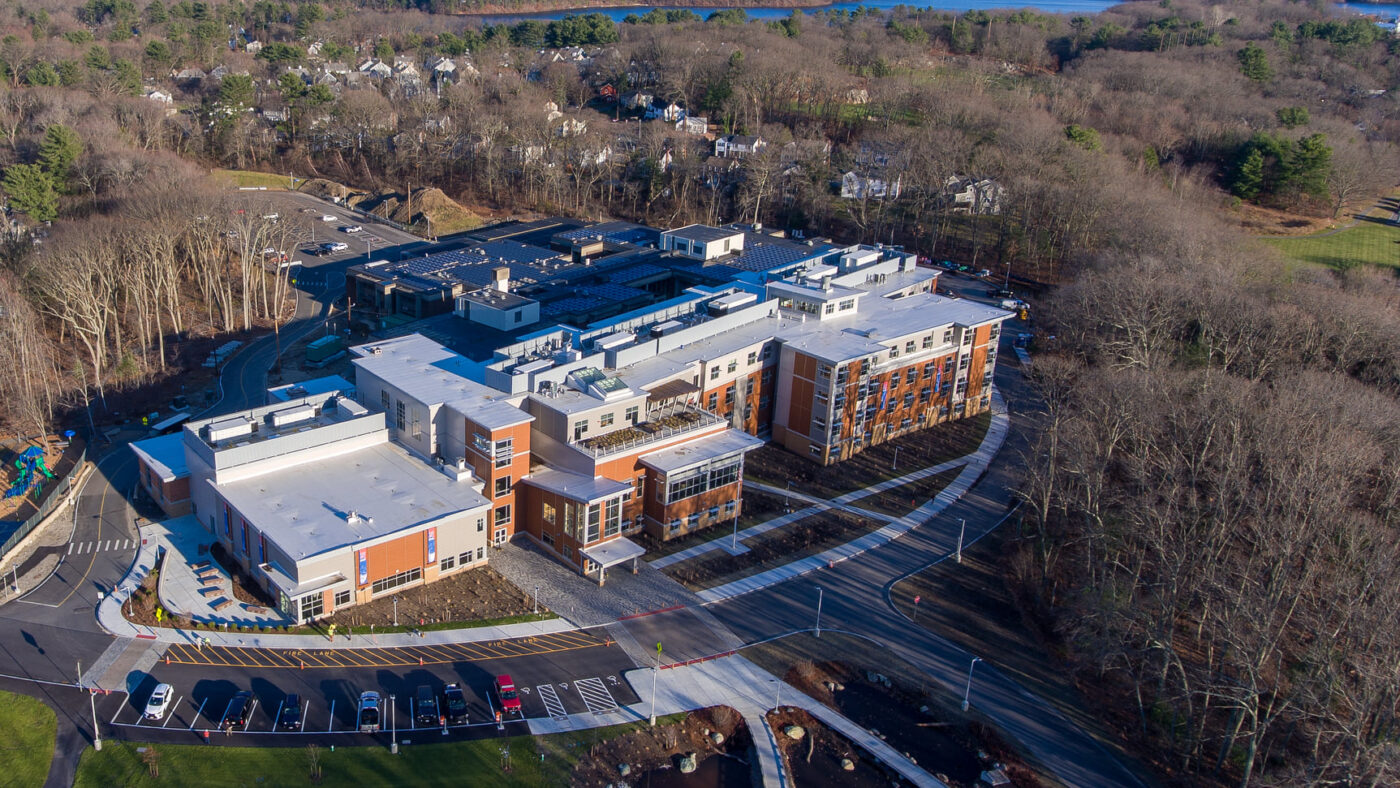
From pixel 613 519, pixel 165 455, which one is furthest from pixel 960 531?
pixel 165 455

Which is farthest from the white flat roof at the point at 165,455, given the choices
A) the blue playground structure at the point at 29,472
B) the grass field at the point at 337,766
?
the grass field at the point at 337,766

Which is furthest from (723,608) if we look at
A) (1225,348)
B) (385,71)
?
(385,71)

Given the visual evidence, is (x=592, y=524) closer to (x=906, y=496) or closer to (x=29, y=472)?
(x=906, y=496)

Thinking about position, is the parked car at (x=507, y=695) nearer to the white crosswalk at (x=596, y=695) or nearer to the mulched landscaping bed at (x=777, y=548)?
the white crosswalk at (x=596, y=695)

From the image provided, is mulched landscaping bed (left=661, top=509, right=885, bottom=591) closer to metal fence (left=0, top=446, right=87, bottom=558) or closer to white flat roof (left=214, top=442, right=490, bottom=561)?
white flat roof (left=214, top=442, right=490, bottom=561)

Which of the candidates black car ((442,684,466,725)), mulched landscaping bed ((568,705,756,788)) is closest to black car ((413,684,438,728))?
black car ((442,684,466,725))
